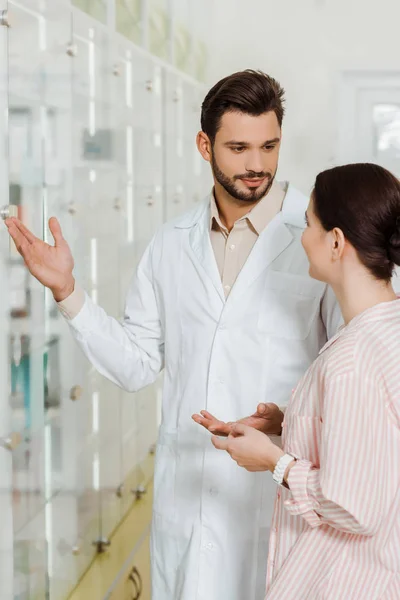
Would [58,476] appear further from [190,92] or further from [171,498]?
[190,92]

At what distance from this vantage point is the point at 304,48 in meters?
4.68

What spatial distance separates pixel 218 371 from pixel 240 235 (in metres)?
0.28

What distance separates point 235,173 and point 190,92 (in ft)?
8.26

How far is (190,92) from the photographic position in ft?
13.3

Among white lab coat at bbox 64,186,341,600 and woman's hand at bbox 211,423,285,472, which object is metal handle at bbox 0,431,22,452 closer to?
white lab coat at bbox 64,186,341,600

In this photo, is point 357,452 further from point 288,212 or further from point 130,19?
point 130,19

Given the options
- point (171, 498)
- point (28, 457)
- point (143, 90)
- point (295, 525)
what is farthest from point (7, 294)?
point (143, 90)

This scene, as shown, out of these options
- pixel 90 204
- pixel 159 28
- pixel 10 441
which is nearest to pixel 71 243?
pixel 90 204

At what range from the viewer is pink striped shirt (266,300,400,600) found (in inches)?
46.7

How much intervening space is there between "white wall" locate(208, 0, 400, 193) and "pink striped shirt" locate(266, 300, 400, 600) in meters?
3.44

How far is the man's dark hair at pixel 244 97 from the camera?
1.65 m

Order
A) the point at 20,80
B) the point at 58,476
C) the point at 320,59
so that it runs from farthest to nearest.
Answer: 1. the point at 320,59
2. the point at 58,476
3. the point at 20,80

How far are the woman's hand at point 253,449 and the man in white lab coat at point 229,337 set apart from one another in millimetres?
299

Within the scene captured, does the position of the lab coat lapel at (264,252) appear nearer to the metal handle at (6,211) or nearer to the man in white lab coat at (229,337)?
the man in white lab coat at (229,337)
